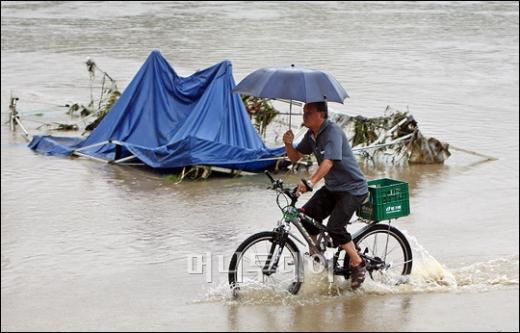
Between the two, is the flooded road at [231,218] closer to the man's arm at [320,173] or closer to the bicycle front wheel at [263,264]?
the bicycle front wheel at [263,264]

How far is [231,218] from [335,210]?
3485 mm

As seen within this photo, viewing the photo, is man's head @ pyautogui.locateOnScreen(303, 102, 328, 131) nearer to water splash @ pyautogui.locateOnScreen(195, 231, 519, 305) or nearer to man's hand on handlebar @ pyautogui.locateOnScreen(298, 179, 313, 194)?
man's hand on handlebar @ pyautogui.locateOnScreen(298, 179, 313, 194)

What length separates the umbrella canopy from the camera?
743 centimetres

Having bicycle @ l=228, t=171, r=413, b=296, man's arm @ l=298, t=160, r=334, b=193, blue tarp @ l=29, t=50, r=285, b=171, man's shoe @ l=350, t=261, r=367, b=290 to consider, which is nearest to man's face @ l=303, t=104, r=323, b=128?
man's arm @ l=298, t=160, r=334, b=193

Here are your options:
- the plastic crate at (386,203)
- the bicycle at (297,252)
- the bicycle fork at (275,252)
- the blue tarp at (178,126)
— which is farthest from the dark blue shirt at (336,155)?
A: the blue tarp at (178,126)

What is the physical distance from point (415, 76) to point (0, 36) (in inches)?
564

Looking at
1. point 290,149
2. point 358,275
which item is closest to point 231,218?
point 358,275

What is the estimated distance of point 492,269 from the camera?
28.3ft

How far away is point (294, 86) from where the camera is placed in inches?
294

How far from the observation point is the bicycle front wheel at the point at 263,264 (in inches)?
292

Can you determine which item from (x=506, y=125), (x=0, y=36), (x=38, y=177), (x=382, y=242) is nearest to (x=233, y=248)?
(x=382, y=242)

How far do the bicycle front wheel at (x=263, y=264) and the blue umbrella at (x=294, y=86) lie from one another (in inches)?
42.0

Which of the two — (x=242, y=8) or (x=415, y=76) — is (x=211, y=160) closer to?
(x=415, y=76)

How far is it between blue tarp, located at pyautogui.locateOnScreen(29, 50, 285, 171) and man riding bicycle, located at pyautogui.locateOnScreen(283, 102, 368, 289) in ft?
17.5
